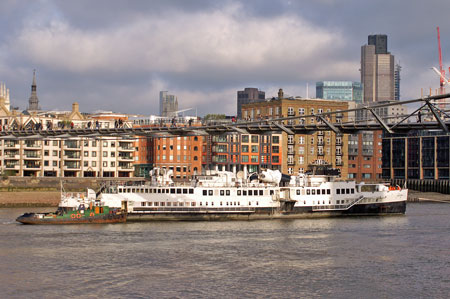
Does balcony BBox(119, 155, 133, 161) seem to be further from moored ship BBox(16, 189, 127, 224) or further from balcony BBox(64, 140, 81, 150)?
moored ship BBox(16, 189, 127, 224)

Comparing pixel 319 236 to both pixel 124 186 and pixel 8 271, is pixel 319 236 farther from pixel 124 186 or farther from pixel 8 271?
pixel 8 271

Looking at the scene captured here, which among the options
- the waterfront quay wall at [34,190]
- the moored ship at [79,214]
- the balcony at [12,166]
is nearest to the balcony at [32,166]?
the balcony at [12,166]

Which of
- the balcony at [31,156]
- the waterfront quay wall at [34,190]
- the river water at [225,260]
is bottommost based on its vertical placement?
the river water at [225,260]

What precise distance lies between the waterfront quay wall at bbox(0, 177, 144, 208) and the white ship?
941 inches

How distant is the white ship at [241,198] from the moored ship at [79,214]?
176 centimetres

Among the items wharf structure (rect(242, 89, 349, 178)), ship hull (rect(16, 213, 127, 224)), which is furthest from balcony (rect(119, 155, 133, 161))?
ship hull (rect(16, 213, 127, 224))

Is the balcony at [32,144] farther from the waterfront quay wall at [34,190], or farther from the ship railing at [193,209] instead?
the ship railing at [193,209]

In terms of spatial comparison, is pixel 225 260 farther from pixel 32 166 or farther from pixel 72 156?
pixel 72 156

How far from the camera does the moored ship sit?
2985 inches

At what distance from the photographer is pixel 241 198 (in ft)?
270

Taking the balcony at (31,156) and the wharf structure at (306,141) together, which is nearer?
the balcony at (31,156)

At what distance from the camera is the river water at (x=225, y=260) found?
4406cm

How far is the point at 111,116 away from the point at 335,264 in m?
109

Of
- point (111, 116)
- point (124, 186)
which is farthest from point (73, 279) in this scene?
point (111, 116)
